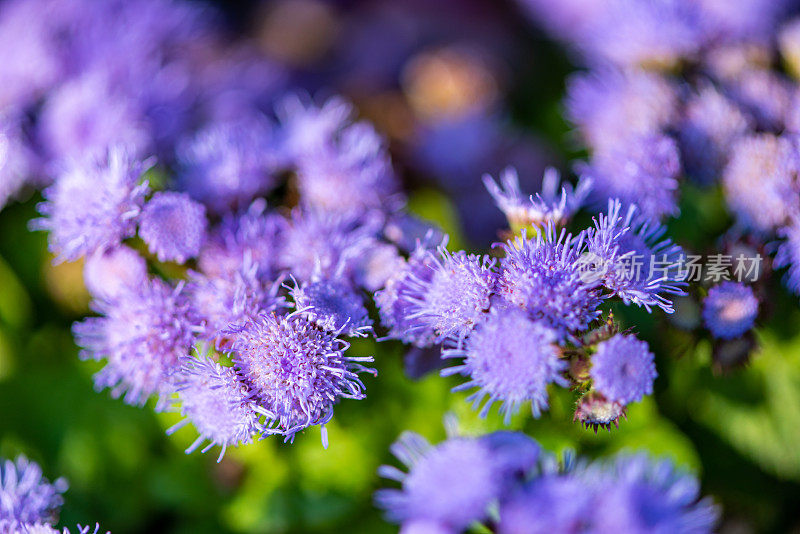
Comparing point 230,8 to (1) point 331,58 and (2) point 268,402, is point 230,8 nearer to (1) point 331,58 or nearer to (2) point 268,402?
(1) point 331,58

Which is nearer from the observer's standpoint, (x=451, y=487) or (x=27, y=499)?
(x=451, y=487)

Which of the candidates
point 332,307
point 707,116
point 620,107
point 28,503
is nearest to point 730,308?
point 707,116

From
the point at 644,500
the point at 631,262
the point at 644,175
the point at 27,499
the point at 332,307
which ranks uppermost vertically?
the point at 644,175

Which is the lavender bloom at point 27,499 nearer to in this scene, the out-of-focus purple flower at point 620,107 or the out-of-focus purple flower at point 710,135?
the out-of-focus purple flower at point 620,107

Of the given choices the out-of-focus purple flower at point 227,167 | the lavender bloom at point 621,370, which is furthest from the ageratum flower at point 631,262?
the out-of-focus purple flower at point 227,167

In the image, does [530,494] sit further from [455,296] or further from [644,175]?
[644,175]

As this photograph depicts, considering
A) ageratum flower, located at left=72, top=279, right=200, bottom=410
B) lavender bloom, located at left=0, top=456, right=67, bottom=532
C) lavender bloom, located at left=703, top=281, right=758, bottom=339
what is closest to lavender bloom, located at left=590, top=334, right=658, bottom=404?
lavender bloom, located at left=703, top=281, right=758, bottom=339

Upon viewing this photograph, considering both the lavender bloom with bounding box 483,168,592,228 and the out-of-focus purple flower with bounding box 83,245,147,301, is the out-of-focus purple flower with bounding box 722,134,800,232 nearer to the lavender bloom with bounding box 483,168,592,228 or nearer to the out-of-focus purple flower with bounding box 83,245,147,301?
the lavender bloom with bounding box 483,168,592,228
